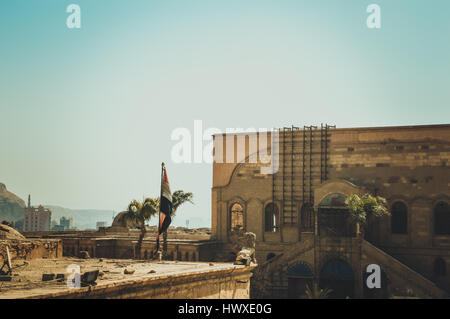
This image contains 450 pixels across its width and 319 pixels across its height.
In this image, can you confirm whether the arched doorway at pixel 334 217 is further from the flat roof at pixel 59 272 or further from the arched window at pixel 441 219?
the flat roof at pixel 59 272

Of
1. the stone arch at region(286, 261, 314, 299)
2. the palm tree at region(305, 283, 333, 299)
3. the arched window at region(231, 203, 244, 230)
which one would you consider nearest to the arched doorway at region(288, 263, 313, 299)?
the stone arch at region(286, 261, 314, 299)

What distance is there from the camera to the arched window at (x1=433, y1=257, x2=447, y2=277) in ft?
146

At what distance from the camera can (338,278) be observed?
42531 millimetres

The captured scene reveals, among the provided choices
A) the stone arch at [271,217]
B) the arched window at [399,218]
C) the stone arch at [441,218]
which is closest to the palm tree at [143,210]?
the stone arch at [271,217]

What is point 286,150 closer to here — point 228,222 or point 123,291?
point 228,222

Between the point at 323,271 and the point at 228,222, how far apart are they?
11.9 metres

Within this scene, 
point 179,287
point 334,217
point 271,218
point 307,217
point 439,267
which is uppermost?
point 334,217

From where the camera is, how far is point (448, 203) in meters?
44.8

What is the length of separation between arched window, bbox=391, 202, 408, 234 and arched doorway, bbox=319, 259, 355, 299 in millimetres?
6518

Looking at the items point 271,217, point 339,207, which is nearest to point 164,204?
point 339,207

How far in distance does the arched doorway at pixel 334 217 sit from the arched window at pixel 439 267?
271 inches

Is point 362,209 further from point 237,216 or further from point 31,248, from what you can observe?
point 31,248

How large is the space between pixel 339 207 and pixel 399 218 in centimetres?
553
